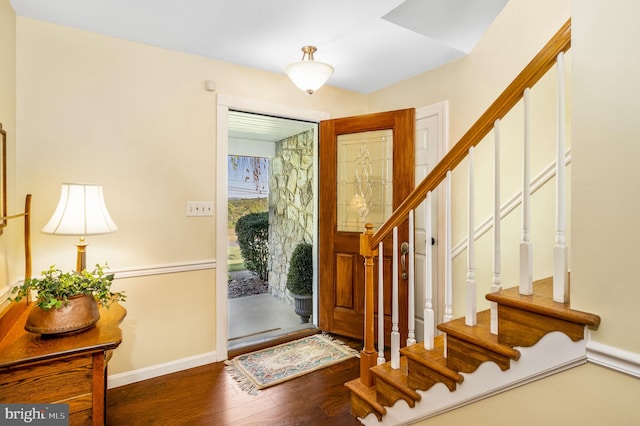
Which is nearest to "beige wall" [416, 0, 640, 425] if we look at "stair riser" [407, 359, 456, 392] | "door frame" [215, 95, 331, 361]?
"stair riser" [407, 359, 456, 392]

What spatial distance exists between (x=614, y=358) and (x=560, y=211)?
0.44 metres

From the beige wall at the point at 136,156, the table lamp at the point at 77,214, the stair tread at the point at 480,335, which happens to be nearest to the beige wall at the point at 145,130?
the beige wall at the point at 136,156

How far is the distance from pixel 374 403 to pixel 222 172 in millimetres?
1925

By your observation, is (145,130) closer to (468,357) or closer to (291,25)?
(291,25)

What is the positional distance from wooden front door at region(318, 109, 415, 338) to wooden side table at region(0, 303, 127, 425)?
6.65ft

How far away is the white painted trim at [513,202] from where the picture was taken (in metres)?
1.80

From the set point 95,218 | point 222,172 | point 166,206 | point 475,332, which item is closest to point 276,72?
point 222,172

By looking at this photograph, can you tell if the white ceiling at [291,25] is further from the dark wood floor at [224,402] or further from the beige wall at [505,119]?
the dark wood floor at [224,402]

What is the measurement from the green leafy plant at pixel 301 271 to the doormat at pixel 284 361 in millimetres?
879

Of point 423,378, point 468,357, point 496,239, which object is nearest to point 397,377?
point 423,378

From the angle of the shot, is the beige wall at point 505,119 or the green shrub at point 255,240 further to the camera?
the green shrub at point 255,240

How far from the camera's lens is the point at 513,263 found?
200 cm

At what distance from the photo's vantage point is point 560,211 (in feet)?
3.46

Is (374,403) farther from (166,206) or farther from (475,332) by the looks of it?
(166,206)
